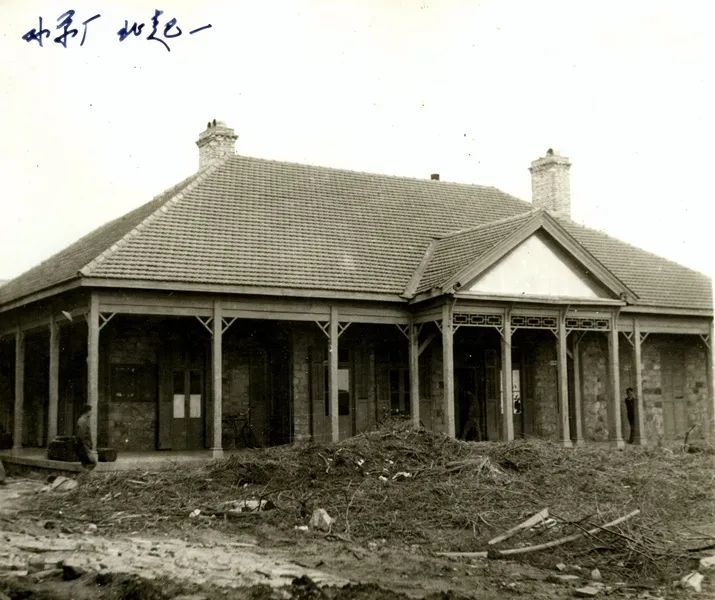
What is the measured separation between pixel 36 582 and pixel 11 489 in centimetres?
813

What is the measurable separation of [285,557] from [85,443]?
752 cm

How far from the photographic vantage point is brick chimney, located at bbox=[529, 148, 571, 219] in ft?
85.7

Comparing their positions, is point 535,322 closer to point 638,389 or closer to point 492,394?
point 492,394

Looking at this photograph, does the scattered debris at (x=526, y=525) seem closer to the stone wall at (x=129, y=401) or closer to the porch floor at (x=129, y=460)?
the porch floor at (x=129, y=460)

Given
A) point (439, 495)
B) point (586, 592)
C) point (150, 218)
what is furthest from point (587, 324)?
point (586, 592)

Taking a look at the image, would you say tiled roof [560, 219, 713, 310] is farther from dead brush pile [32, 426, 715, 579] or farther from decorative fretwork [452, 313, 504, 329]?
dead brush pile [32, 426, 715, 579]

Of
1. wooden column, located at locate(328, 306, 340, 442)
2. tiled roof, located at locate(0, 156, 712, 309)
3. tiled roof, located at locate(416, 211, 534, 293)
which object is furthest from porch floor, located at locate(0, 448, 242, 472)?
tiled roof, located at locate(416, 211, 534, 293)

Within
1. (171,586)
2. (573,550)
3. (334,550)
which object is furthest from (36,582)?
(573,550)

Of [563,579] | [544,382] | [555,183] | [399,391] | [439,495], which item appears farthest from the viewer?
[555,183]

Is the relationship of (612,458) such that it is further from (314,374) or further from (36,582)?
(36,582)

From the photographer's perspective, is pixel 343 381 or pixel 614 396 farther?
pixel 343 381

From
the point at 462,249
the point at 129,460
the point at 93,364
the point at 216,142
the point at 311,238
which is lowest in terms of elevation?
the point at 129,460

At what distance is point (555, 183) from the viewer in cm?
2612

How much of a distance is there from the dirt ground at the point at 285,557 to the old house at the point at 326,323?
179 inches
